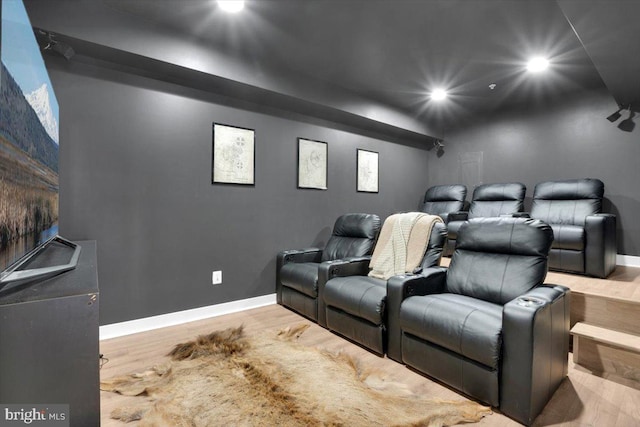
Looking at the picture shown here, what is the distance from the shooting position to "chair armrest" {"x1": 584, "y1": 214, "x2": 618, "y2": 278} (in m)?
2.71

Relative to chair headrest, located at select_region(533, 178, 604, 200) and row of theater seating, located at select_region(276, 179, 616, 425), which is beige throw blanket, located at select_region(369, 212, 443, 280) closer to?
row of theater seating, located at select_region(276, 179, 616, 425)

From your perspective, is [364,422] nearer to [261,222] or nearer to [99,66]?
[261,222]

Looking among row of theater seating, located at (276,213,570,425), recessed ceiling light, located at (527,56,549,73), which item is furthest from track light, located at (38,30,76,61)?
recessed ceiling light, located at (527,56,549,73)

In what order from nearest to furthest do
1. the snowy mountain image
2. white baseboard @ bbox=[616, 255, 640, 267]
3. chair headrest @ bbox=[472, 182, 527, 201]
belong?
the snowy mountain image, white baseboard @ bbox=[616, 255, 640, 267], chair headrest @ bbox=[472, 182, 527, 201]

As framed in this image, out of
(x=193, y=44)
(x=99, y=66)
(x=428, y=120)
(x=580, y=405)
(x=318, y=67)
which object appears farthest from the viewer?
(x=428, y=120)

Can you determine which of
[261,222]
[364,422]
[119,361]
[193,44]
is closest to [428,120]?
[261,222]

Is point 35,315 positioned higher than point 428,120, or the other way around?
point 428,120

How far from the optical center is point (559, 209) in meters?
3.40

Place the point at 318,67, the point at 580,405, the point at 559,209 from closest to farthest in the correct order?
the point at 580,405 < the point at 318,67 < the point at 559,209

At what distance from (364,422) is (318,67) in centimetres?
309

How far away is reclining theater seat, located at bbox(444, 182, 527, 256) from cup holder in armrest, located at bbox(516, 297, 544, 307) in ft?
6.92

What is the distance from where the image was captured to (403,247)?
2.68m

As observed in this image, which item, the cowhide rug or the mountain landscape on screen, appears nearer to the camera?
the mountain landscape on screen

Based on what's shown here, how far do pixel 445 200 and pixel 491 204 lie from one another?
671 millimetres
